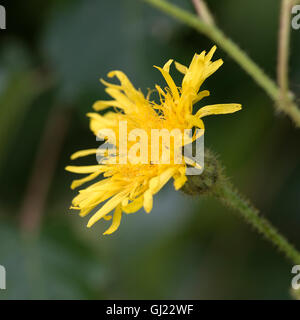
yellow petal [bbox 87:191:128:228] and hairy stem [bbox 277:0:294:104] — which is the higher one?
hairy stem [bbox 277:0:294:104]

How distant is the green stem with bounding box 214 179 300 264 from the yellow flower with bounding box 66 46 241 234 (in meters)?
0.18

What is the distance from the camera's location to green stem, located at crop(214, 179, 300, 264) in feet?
4.47

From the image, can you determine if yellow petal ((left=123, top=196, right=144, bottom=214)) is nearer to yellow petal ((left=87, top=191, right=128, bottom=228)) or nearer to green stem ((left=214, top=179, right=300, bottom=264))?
yellow petal ((left=87, top=191, right=128, bottom=228))

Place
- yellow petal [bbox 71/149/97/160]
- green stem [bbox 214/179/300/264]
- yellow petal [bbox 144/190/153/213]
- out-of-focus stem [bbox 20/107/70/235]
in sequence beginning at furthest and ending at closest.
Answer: out-of-focus stem [bbox 20/107/70/235] < yellow petal [bbox 71/149/97/160] < green stem [bbox 214/179/300/264] < yellow petal [bbox 144/190/153/213]

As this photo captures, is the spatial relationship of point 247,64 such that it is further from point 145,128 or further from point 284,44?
point 145,128

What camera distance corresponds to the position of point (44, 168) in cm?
243

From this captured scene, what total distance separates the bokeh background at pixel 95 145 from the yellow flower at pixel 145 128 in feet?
1.70

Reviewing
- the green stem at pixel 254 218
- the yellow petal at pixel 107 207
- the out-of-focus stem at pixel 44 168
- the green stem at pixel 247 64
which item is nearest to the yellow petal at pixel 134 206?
the yellow petal at pixel 107 207

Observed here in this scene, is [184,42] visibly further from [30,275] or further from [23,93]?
[30,275]

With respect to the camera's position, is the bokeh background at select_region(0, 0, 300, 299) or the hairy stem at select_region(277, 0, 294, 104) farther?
the bokeh background at select_region(0, 0, 300, 299)

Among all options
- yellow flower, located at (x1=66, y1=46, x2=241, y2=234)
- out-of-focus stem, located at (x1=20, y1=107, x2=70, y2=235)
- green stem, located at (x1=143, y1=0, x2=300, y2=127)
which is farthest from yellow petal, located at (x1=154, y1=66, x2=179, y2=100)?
out-of-focus stem, located at (x1=20, y1=107, x2=70, y2=235)

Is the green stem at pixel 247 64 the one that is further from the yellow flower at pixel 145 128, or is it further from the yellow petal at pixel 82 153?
the yellow petal at pixel 82 153

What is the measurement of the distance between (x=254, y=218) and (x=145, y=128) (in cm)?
39
